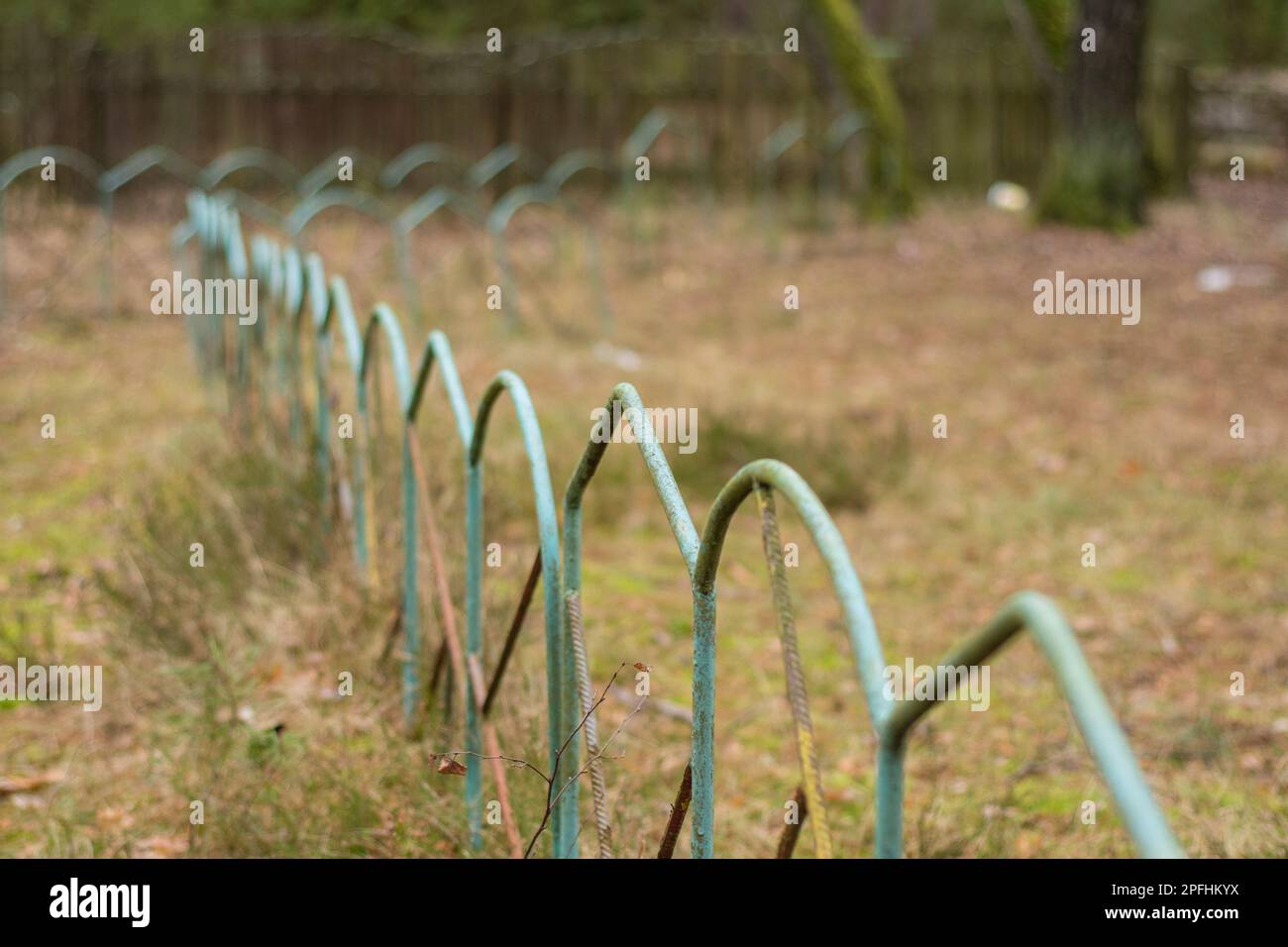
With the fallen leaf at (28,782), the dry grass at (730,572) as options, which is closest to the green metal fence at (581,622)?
the dry grass at (730,572)

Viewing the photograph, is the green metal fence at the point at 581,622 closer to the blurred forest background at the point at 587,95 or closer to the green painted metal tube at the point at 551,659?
the green painted metal tube at the point at 551,659

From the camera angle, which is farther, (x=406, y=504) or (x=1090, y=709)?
(x=406, y=504)

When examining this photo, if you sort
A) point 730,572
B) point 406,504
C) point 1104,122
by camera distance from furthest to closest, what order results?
point 1104,122, point 730,572, point 406,504

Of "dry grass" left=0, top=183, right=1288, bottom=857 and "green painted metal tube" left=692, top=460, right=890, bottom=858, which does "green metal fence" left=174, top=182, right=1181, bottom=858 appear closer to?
"green painted metal tube" left=692, top=460, right=890, bottom=858

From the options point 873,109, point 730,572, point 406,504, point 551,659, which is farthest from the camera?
point 873,109

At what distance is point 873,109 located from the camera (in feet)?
44.1

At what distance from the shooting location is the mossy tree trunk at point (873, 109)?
43.3ft

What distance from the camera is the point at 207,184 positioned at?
369 inches

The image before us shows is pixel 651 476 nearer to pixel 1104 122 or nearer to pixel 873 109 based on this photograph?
pixel 1104 122

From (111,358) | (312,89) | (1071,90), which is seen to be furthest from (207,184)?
(1071,90)

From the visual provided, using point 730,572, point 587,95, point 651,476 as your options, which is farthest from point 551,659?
point 587,95

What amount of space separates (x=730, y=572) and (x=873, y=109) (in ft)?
30.0

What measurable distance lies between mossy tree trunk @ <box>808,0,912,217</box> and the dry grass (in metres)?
3.58
